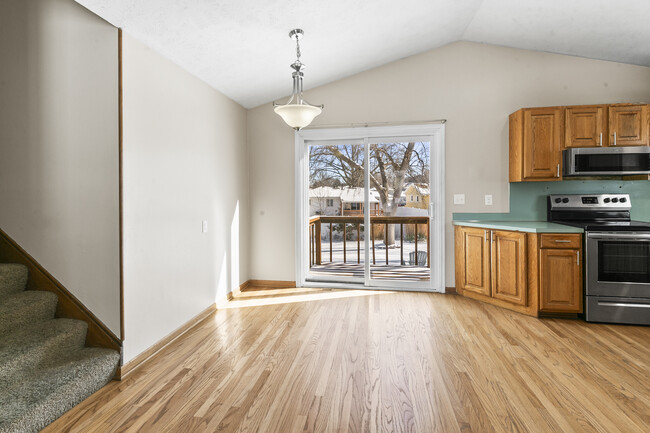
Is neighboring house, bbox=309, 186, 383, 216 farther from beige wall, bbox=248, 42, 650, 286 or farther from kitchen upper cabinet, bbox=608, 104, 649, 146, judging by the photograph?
kitchen upper cabinet, bbox=608, 104, 649, 146

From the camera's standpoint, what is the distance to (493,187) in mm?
4090

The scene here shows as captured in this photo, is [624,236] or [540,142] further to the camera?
[540,142]

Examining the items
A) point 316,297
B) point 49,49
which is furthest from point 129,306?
point 316,297

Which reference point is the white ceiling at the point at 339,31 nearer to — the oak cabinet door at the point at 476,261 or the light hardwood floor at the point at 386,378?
the oak cabinet door at the point at 476,261

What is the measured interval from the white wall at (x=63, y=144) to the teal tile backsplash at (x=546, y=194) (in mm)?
3549

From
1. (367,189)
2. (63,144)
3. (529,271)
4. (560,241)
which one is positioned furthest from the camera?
(367,189)

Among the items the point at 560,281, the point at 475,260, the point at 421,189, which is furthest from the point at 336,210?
the point at 560,281

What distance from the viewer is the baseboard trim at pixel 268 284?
14.9 feet

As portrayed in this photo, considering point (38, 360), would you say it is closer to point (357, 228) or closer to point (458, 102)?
point (357, 228)

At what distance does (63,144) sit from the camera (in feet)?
7.67

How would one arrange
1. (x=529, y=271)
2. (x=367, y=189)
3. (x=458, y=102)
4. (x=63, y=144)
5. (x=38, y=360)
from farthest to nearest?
(x=367, y=189), (x=458, y=102), (x=529, y=271), (x=63, y=144), (x=38, y=360)

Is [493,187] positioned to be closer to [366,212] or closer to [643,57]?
[366,212]

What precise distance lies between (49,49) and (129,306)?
180cm

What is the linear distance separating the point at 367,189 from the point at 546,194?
79.6 inches
